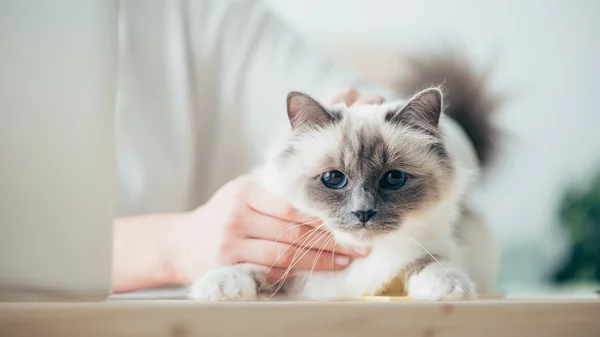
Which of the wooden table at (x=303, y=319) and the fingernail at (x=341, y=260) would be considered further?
the fingernail at (x=341, y=260)

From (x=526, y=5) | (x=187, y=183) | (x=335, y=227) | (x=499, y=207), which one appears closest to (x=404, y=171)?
(x=335, y=227)

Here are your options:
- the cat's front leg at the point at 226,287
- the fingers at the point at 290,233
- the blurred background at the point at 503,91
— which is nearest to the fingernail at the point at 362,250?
the fingers at the point at 290,233

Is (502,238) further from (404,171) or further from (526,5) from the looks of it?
(404,171)

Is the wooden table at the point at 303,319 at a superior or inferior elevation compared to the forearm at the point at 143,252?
superior

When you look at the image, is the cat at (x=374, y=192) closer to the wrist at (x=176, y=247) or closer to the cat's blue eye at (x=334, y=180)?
the cat's blue eye at (x=334, y=180)

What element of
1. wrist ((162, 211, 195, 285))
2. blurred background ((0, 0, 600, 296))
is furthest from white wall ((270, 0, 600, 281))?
wrist ((162, 211, 195, 285))

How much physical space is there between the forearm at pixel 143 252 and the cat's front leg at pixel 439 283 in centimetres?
81

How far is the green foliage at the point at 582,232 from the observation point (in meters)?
2.41

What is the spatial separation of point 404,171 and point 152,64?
4.00ft

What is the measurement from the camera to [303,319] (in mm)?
656

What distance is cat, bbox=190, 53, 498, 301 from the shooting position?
1097mm

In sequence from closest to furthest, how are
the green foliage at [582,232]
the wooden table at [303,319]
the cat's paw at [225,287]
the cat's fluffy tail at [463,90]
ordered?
the wooden table at [303,319]
the cat's paw at [225,287]
the cat's fluffy tail at [463,90]
the green foliage at [582,232]

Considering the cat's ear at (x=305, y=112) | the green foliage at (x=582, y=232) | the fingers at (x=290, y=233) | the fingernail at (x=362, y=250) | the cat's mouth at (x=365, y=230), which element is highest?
the cat's ear at (x=305, y=112)

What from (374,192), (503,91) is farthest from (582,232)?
(374,192)
